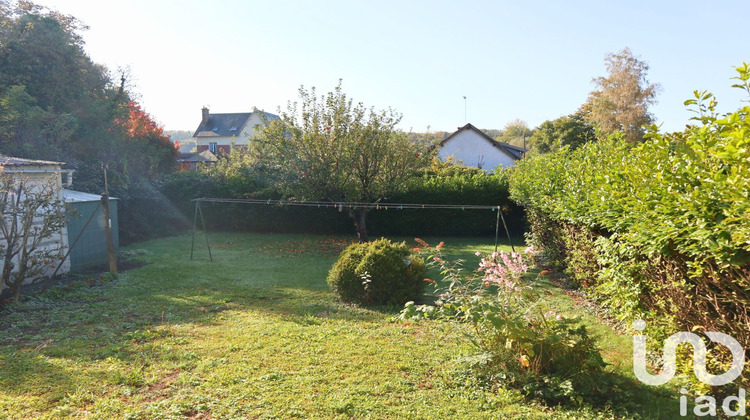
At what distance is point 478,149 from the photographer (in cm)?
3656

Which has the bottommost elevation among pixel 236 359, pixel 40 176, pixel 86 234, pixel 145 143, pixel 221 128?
pixel 236 359

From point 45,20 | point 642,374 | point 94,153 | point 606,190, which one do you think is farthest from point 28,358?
point 45,20

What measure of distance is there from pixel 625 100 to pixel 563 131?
4.46 metres

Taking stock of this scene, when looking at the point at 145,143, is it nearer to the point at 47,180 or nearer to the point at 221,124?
the point at 47,180

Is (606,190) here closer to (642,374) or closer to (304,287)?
(642,374)

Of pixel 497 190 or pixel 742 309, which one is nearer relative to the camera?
pixel 742 309

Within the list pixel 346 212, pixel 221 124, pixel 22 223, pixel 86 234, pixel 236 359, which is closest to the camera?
pixel 236 359

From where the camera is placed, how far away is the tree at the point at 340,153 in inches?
516

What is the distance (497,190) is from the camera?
17.4m

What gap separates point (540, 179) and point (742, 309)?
7.04m

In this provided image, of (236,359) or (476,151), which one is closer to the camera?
(236,359)

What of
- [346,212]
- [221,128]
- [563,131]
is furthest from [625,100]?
[221,128]

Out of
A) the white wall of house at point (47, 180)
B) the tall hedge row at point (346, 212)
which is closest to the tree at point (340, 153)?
the tall hedge row at point (346, 212)

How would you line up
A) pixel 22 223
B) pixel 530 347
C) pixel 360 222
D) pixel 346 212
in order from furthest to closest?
pixel 346 212, pixel 360 222, pixel 22 223, pixel 530 347
